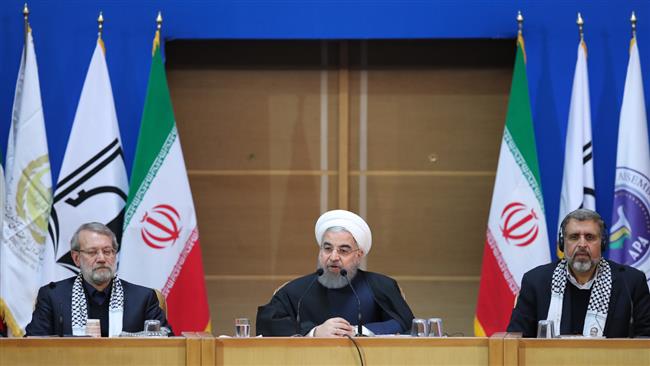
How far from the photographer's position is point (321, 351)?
13.4 feet

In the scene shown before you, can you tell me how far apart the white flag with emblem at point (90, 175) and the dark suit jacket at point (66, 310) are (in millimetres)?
1063

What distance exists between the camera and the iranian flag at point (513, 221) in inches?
248

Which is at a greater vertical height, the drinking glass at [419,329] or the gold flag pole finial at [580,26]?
the gold flag pole finial at [580,26]

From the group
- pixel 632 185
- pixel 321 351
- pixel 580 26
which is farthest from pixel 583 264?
pixel 580 26

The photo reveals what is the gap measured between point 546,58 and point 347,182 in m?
1.32

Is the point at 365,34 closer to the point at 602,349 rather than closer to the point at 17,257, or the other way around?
the point at 17,257

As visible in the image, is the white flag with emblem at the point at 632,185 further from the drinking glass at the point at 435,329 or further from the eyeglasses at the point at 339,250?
Result: the drinking glass at the point at 435,329

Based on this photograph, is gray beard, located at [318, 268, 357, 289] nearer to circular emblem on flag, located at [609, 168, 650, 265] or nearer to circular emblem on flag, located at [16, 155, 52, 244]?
circular emblem on flag, located at [609, 168, 650, 265]

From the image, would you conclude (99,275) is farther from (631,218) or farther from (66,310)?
(631,218)

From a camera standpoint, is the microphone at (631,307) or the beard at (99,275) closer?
the microphone at (631,307)

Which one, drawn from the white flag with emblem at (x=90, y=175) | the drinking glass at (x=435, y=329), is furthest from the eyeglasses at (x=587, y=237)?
the white flag with emblem at (x=90, y=175)

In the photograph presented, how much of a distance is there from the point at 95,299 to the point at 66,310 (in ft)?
0.51

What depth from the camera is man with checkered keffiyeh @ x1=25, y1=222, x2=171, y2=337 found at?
518cm

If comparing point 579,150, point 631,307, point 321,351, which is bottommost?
point 321,351
